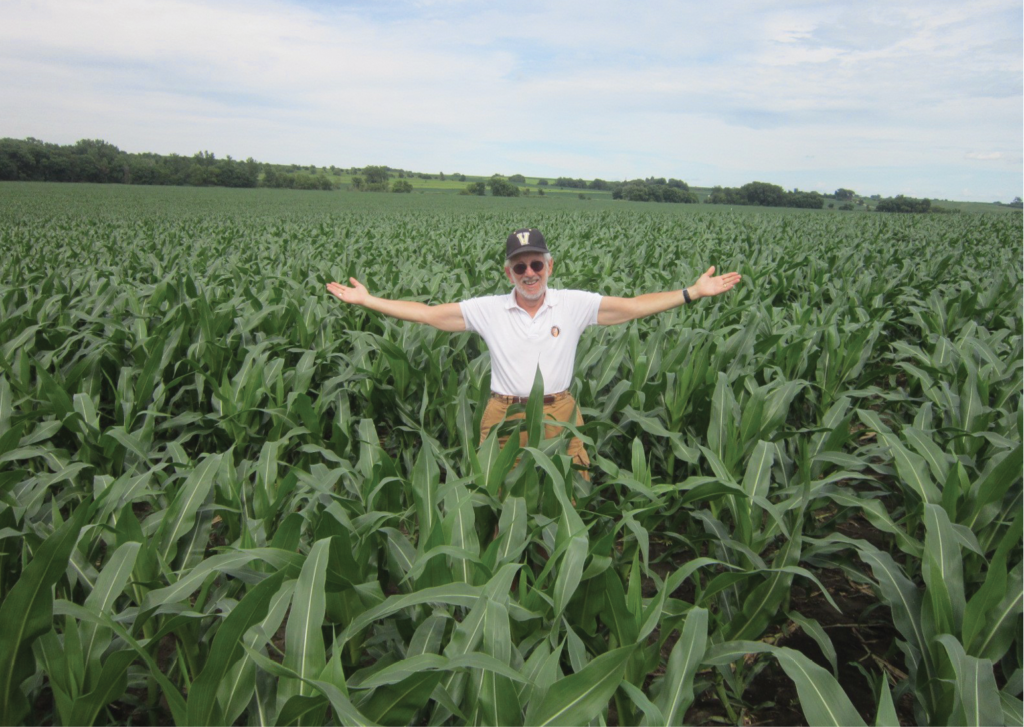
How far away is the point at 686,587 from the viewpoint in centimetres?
285

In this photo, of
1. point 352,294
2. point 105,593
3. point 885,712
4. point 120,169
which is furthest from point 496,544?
point 120,169

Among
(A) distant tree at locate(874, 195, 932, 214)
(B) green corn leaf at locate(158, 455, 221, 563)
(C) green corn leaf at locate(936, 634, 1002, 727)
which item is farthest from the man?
(A) distant tree at locate(874, 195, 932, 214)

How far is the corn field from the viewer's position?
140cm

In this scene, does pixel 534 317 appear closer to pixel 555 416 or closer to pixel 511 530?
pixel 555 416

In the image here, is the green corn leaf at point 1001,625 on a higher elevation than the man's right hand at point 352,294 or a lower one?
lower

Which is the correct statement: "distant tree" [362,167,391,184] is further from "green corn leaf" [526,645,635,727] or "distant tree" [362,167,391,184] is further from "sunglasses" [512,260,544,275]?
"green corn leaf" [526,645,635,727]

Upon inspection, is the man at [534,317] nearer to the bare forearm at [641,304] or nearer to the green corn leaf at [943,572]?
the bare forearm at [641,304]

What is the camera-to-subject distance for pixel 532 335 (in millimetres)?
3062

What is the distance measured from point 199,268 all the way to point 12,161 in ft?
247

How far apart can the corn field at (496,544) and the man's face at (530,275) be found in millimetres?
643

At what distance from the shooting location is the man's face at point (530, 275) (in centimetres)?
300

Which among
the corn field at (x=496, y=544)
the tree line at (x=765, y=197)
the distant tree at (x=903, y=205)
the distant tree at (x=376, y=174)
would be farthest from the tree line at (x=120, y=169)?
the corn field at (x=496, y=544)

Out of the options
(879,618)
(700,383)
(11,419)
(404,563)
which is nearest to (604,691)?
(404,563)

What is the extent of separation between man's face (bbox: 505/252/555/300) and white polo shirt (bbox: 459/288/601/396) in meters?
0.07
